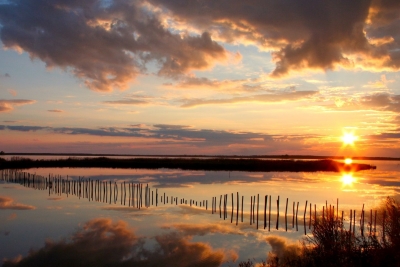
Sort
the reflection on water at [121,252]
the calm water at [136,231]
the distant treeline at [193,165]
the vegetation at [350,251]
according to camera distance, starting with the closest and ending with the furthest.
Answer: the vegetation at [350,251]
the reflection on water at [121,252]
the calm water at [136,231]
the distant treeline at [193,165]

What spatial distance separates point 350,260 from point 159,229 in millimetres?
→ 9283

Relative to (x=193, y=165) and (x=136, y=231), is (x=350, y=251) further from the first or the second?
(x=193, y=165)

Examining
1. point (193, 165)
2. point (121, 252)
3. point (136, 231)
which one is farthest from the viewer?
point (193, 165)

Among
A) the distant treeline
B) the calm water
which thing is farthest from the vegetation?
the distant treeline

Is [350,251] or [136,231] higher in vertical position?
[350,251]

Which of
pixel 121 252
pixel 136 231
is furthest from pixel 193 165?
pixel 121 252

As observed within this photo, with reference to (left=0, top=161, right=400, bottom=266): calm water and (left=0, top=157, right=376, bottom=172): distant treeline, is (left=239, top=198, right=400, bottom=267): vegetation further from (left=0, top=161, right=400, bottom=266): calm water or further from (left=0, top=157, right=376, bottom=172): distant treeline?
(left=0, top=157, right=376, bottom=172): distant treeline

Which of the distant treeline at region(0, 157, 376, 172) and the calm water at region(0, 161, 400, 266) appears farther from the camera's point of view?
the distant treeline at region(0, 157, 376, 172)

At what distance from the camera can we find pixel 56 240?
14.2 metres

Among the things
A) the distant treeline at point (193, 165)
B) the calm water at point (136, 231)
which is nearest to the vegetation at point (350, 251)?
the calm water at point (136, 231)

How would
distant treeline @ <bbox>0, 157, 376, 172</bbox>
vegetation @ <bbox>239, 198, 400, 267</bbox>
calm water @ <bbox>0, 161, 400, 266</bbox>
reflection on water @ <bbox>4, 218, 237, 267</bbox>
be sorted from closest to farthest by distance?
vegetation @ <bbox>239, 198, 400, 267</bbox> → reflection on water @ <bbox>4, 218, 237, 267</bbox> → calm water @ <bbox>0, 161, 400, 266</bbox> → distant treeline @ <bbox>0, 157, 376, 172</bbox>

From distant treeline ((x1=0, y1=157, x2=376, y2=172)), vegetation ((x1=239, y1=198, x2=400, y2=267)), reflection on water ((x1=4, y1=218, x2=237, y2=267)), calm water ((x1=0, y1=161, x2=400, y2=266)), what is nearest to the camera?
vegetation ((x1=239, y1=198, x2=400, y2=267))

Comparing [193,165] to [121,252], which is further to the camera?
[193,165]

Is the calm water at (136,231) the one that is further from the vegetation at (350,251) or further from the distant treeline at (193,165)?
the distant treeline at (193,165)
